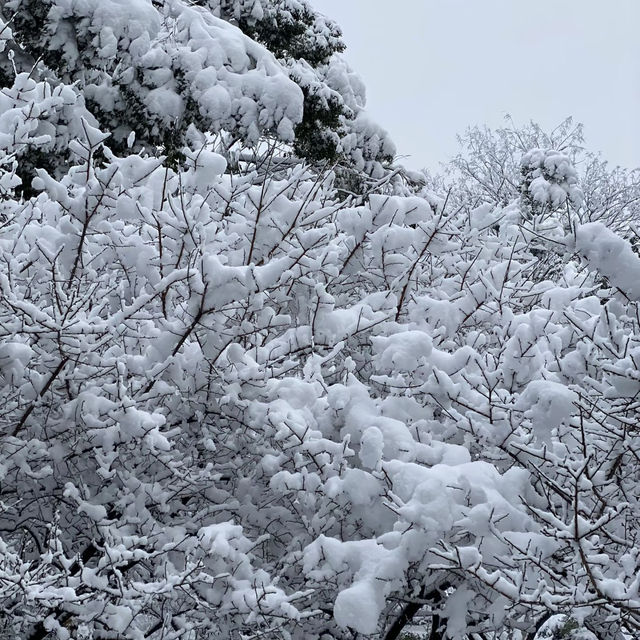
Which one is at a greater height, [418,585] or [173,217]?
[173,217]

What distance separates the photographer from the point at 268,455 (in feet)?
7.89

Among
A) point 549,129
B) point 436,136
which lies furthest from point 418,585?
point 436,136

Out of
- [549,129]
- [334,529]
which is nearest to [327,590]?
[334,529]

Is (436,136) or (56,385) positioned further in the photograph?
(436,136)

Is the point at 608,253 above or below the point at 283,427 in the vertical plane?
above

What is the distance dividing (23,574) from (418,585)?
1.13m

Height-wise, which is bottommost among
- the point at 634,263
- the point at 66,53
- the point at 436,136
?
the point at 634,263

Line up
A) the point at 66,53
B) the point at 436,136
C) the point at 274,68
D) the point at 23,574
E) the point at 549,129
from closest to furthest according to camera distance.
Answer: the point at 23,574 < the point at 66,53 < the point at 274,68 < the point at 549,129 < the point at 436,136

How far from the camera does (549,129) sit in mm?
21641

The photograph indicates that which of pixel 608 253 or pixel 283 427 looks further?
pixel 283 427

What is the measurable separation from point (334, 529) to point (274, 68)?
25.7 ft

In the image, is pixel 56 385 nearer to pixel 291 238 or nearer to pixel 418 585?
pixel 291 238

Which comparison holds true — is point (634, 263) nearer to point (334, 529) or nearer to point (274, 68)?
point (334, 529)

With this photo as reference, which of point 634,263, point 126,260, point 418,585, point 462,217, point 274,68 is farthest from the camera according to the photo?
point 274,68
